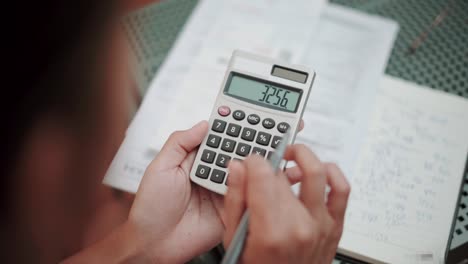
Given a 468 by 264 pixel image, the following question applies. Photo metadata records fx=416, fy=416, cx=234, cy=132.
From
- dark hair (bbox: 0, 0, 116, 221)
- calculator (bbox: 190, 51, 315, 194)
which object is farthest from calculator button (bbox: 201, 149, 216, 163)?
dark hair (bbox: 0, 0, 116, 221)

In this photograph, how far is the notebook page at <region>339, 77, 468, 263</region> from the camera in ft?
1.52

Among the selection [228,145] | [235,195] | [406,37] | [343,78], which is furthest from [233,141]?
[406,37]

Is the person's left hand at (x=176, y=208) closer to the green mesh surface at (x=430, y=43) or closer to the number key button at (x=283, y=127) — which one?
the number key button at (x=283, y=127)

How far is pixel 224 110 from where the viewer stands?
0.45 metres

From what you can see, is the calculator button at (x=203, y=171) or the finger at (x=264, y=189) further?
the calculator button at (x=203, y=171)

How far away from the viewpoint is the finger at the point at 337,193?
1.12 ft

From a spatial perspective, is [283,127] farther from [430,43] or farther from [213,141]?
[430,43]

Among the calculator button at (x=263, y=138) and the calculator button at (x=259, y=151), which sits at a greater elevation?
the calculator button at (x=263, y=138)

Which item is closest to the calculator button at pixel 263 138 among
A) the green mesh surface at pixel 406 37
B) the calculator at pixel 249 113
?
the calculator at pixel 249 113

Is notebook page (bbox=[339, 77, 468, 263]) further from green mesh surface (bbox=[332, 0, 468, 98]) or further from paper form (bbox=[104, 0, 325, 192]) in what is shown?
paper form (bbox=[104, 0, 325, 192])

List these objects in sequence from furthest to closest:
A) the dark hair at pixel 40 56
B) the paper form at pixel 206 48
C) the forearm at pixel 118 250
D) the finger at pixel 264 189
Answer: the paper form at pixel 206 48 → the forearm at pixel 118 250 → the finger at pixel 264 189 → the dark hair at pixel 40 56

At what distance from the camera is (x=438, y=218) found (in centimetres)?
48

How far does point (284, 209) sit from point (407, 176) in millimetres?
268

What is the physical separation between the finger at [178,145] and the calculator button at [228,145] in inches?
0.9
